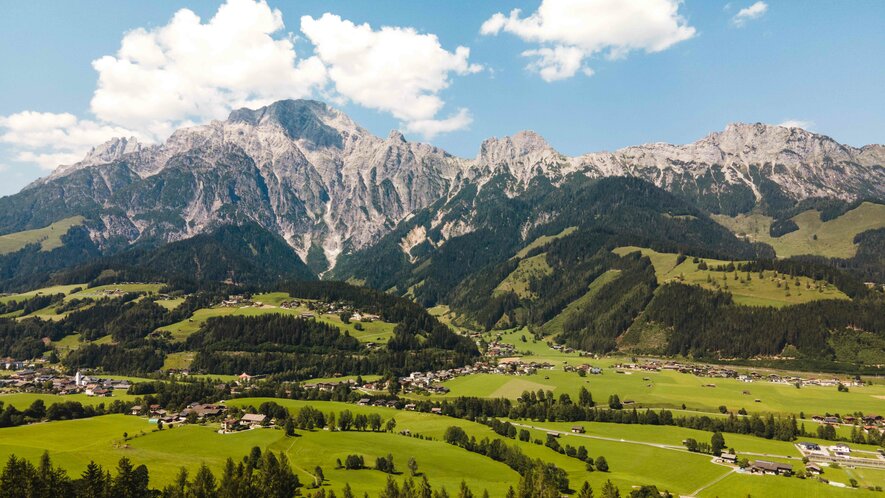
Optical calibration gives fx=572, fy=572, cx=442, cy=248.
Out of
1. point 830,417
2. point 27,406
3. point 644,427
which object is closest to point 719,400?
point 830,417

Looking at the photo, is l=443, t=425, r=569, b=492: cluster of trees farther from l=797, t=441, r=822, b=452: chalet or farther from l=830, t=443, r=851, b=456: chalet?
l=830, t=443, r=851, b=456: chalet

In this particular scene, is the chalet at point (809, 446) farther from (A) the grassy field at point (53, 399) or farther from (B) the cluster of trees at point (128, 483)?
(A) the grassy field at point (53, 399)

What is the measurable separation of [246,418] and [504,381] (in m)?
91.1

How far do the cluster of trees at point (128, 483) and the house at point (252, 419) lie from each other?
4021 cm

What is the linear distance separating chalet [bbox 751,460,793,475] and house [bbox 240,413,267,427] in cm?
9912

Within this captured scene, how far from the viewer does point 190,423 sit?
123 m

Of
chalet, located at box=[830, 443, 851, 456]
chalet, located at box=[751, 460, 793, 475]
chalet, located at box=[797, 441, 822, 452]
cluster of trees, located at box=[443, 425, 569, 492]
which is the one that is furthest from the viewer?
chalet, located at box=[797, 441, 822, 452]

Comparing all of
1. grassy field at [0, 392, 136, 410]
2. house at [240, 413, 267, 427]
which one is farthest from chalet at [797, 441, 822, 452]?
grassy field at [0, 392, 136, 410]

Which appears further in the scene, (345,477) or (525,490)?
(345,477)

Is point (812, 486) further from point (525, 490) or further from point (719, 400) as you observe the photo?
point (719, 400)

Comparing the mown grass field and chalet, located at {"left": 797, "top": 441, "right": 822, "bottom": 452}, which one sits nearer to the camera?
chalet, located at {"left": 797, "top": 441, "right": 822, "bottom": 452}

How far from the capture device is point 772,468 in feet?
344

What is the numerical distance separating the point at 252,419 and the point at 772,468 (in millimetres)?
104481

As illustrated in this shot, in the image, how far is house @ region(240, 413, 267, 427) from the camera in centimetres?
12400
